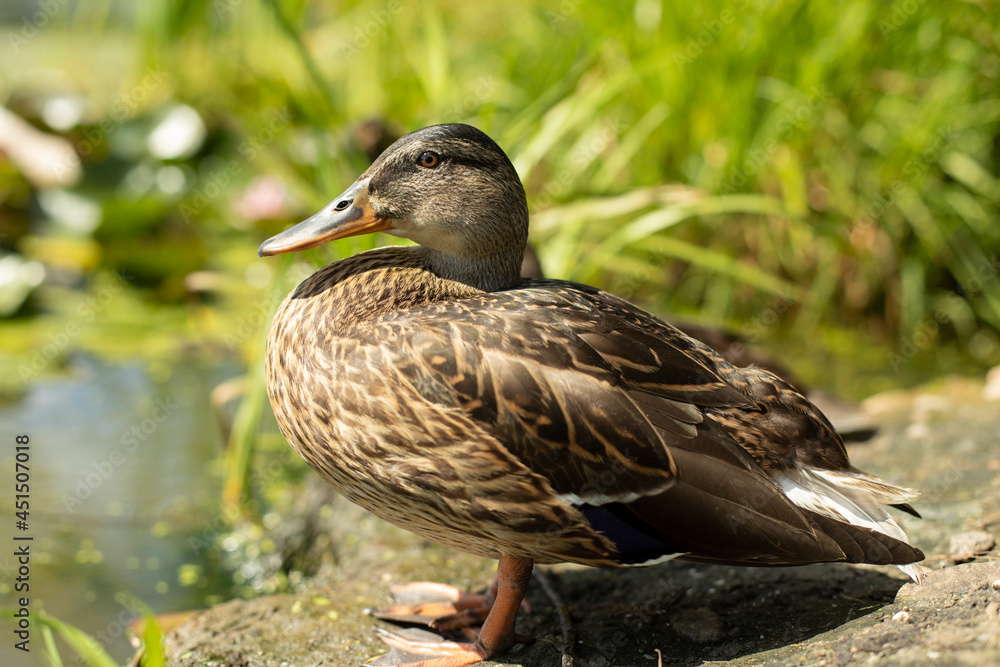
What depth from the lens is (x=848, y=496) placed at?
81.2 inches

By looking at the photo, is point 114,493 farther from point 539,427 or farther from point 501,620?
point 539,427

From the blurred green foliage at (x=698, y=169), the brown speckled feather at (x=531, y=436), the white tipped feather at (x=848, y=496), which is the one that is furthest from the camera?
the blurred green foliage at (x=698, y=169)

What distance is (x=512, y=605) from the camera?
208 centimetres

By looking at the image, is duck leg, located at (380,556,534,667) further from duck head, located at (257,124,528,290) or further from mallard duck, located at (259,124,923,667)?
duck head, located at (257,124,528,290)

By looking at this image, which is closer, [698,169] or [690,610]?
[690,610]

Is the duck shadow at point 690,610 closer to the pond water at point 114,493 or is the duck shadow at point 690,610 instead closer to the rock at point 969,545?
the rock at point 969,545

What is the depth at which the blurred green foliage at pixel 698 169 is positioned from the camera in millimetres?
4199

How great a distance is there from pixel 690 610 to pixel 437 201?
50.2 inches

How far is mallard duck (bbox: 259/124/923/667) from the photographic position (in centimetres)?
185

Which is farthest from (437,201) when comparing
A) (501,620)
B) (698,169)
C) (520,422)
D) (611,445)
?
(698,169)

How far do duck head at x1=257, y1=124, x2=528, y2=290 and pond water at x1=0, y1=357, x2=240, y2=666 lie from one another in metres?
1.34

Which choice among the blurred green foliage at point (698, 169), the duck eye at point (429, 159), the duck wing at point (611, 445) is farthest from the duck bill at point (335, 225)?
the blurred green foliage at point (698, 169)

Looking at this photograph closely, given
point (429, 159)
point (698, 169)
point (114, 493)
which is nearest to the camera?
point (429, 159)

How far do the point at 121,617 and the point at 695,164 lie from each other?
3.55 metres
